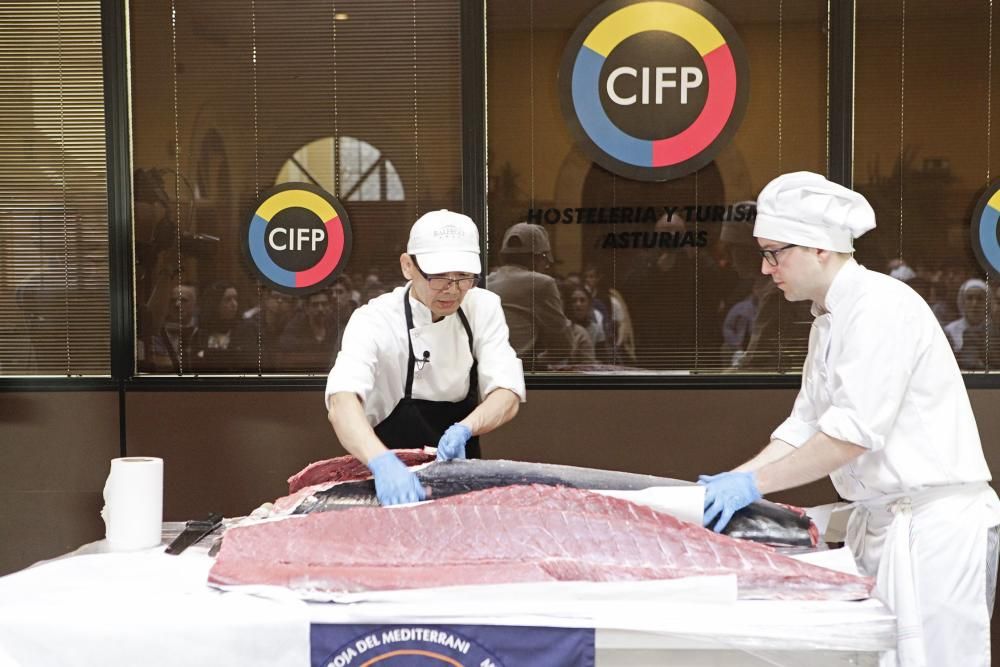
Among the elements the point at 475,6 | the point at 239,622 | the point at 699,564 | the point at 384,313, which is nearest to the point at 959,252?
the point at 475,6

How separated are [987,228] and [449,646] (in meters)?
3.22

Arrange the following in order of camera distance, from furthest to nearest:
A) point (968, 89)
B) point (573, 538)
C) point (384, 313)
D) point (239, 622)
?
point (968, 89) → point (384, 313) → point (573, 538) → point (239, 622)

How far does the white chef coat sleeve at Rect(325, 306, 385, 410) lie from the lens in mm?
2521

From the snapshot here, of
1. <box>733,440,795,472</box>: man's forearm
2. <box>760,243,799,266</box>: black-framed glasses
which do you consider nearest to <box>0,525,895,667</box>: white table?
<box>733,440,795,472</box>: man's forearm

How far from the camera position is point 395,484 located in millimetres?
2068

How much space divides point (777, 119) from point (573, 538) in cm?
267

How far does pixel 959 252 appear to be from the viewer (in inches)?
154

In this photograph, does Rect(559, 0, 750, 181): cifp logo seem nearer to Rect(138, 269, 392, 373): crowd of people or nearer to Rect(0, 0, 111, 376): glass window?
Rect(138, 269, 392, 373): crowd of people

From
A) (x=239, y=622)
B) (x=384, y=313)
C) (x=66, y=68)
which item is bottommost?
(x=239, y=622)

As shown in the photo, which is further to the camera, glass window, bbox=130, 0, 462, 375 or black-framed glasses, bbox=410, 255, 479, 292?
glass window, bbox=130, 0, 462, 375

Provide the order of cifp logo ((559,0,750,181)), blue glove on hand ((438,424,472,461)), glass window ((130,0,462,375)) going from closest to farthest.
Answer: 1. blue glove on hand ((438,424,472,461))
2. cifp logo ((559,0,750,181))
3. glass window ((130,0,462,375))

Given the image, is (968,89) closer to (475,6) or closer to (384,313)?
(475,6)

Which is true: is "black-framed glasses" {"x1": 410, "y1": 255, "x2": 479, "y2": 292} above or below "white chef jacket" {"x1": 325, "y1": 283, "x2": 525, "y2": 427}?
above

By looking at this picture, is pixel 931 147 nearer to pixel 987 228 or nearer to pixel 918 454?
pixel 987 228
